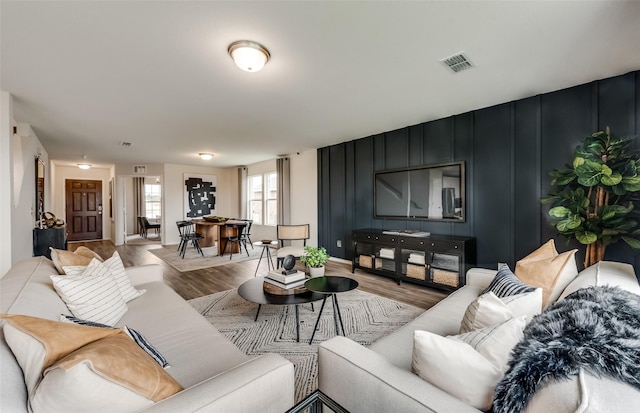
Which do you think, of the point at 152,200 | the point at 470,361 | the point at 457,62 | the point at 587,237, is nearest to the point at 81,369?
the point at 470,361

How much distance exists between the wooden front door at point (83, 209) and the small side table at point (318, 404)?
35.7 feet

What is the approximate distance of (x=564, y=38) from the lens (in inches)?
80.4

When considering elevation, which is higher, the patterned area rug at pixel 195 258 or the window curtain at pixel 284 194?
the window curtain at pixel 284 194

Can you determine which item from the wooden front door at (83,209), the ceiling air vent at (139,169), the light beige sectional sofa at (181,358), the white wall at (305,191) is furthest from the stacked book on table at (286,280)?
the wooden front door at (83,209)

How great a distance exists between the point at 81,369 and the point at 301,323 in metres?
2.17

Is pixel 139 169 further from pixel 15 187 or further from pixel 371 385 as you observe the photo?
pixel 371 385

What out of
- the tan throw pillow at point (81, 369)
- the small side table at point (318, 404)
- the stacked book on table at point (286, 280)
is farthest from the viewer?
the stacked book on table at point (286, 280)

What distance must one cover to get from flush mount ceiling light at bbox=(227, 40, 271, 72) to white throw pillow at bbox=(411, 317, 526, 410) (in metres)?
2.16

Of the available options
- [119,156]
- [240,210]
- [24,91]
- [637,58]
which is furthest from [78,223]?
[637,58]

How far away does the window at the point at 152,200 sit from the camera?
10.8 m

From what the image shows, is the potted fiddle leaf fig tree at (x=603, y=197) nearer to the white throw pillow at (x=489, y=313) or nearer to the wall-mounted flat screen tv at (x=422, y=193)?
the wall-mounted flat screen tv at (x=422, y=193)

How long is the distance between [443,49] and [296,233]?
12.8ft

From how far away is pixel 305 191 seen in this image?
6391mm

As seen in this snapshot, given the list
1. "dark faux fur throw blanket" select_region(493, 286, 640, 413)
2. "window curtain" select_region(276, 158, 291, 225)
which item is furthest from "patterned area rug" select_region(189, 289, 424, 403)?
"window curtain" select_region(276, 158, 291, 225)
